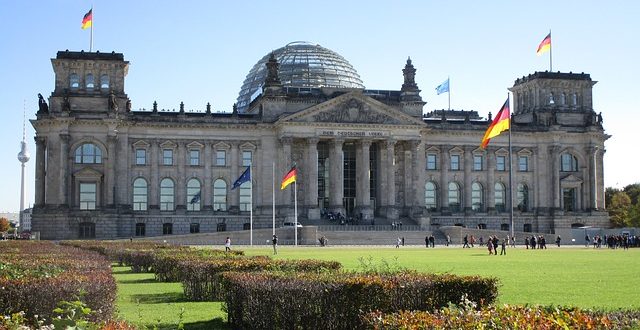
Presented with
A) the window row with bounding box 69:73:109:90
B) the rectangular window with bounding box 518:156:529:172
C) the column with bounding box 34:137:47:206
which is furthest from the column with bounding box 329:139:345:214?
the column with bounding box 34:137:47:206

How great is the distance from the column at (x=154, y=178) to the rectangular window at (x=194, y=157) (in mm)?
3987

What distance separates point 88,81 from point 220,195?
21.2m

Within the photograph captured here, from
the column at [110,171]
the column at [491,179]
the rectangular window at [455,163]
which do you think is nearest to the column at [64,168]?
the column at [110,171]

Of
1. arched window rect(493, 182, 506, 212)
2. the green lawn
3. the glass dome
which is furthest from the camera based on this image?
the glass dome

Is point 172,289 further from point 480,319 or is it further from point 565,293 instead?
point 480,319

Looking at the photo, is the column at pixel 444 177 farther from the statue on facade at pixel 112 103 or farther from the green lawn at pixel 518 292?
the green lawn at pixel 518 292

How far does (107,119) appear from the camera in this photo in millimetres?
101375

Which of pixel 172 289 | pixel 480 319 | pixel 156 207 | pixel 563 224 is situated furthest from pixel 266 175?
pixel 480 319

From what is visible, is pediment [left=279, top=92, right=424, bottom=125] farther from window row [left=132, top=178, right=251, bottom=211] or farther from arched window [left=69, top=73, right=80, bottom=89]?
arched window [left=69, top=73, right=80, bottom=89]

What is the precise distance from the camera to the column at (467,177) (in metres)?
116

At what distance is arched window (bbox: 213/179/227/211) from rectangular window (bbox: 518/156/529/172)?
4077cm

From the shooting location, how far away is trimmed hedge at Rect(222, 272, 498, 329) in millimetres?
18312

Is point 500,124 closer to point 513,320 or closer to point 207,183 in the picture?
point 207,183

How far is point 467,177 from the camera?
116m
